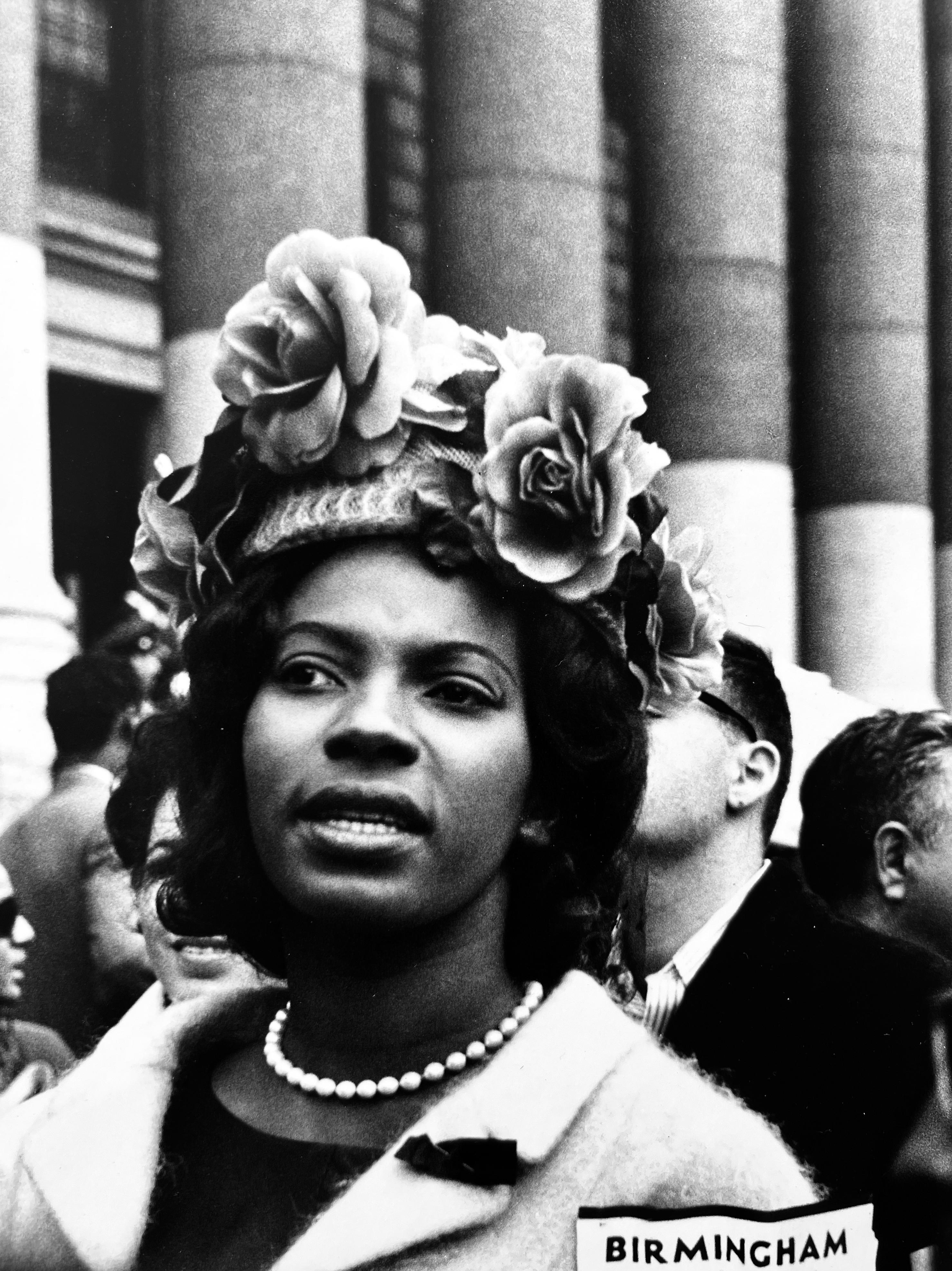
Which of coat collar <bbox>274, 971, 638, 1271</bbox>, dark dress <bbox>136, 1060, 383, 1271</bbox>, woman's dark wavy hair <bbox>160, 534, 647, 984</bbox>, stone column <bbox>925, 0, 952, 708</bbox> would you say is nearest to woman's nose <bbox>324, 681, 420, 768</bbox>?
woman's dark wavy hair <bbox>160, 534, 647, 984</bbox>

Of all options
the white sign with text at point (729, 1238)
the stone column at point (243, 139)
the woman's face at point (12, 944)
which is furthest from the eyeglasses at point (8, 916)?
the white sign with text at point (729, 1238)

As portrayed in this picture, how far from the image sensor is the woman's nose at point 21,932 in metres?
3.04

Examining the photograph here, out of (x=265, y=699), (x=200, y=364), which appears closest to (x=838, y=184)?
(x=200, y=364)

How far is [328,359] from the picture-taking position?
2.81 meters

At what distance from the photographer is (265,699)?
9.34ft

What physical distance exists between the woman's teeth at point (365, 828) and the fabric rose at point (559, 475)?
47 centimetres

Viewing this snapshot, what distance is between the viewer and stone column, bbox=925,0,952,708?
371cm

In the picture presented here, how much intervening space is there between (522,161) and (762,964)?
63.6 inches

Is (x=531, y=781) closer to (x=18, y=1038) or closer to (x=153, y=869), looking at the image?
(x=153, y=869)

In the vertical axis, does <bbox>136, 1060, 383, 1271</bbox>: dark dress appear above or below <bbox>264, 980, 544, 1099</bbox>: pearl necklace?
below

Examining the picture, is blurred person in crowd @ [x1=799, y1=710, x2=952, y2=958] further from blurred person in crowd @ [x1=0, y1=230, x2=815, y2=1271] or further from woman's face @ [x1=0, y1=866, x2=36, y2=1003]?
woman's face @ [x1=0, y1=866, x2=36, y2=1003]

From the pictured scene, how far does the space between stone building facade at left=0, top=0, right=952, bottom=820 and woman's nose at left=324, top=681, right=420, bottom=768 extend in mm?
554

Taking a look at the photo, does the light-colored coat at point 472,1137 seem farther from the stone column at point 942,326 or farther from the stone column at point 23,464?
the stone column at point 942,326

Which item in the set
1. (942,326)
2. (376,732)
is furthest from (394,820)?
(942,326)
